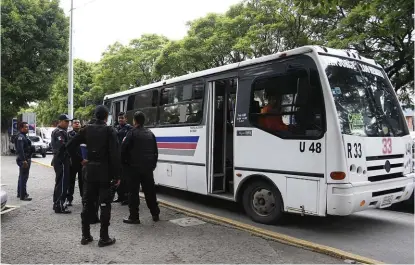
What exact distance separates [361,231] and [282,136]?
1.93 m

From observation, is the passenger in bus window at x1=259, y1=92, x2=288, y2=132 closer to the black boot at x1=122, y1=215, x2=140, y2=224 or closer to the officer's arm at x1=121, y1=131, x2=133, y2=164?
the officer's arm at x1=121, y1=131, x2=133, y2=164

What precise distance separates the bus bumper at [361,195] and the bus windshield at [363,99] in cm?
73

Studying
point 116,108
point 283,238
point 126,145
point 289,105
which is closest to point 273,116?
point 289,105

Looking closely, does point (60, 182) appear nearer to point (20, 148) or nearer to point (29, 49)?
point (20, 148)

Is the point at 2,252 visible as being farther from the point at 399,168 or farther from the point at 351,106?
the point at 399,168

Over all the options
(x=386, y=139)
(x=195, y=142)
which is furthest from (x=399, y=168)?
(x=195, y=142)

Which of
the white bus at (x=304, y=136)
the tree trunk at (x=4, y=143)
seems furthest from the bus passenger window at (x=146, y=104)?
the tree trunk at (x=4, y=143)

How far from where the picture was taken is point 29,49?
72.0ft

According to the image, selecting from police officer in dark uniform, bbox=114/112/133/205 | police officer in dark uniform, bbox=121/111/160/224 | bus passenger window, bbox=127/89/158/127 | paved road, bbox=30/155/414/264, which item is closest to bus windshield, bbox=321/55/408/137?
paved road, bbox=30/155/414/264

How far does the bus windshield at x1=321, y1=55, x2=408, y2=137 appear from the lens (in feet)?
17.4

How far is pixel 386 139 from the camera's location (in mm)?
5629

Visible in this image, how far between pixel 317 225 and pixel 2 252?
14.9 ft

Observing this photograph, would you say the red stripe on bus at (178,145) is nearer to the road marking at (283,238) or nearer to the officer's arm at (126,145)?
the road marking at (283,238)

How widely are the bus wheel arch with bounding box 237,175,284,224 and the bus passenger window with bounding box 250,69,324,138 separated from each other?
34.2 inches
